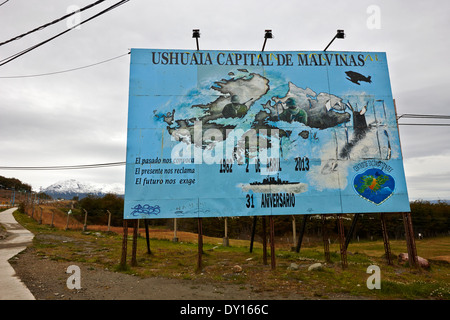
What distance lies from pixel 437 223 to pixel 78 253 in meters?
66.9

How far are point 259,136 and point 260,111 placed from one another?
1299 mm

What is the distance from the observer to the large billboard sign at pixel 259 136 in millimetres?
12109

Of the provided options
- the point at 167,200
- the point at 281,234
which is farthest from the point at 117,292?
the point at 281,234

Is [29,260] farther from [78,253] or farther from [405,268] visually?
[405,268]

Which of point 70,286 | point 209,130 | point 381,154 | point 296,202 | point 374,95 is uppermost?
point 374,95

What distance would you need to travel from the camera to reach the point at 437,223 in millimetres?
54031

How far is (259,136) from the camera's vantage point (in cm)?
1262

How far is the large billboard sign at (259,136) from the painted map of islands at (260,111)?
5cm

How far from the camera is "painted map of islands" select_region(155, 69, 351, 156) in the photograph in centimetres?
1259
